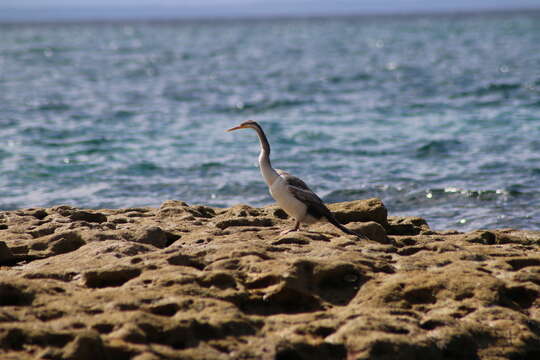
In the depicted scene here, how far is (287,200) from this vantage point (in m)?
8.59

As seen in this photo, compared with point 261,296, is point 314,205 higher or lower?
higher

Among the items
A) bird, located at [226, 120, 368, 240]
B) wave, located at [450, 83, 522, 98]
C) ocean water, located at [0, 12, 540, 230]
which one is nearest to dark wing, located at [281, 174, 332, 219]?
bird, located at [226, 120, 368, 240]

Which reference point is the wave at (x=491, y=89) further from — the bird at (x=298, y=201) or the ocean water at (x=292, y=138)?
the bird at (x=298, y=201)

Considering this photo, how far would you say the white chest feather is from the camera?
850 cm

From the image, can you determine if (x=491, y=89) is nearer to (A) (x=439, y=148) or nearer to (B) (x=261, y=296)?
(A) (x=439, y=148)

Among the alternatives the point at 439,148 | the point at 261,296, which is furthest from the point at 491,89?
the point at 261,296

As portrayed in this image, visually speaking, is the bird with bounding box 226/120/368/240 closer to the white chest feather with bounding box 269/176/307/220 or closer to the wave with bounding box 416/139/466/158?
the white chest feather with bounding box 269/176/307/220

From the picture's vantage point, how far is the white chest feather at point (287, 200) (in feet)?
27.9

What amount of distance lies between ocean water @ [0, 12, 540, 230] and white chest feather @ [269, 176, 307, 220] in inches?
149

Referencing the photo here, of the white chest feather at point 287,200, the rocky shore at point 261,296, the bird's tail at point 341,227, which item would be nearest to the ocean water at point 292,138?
the bird's tail at point 341,227

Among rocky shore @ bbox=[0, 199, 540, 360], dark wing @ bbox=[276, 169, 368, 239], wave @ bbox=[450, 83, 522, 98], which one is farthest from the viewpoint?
wave @ bbox=[450, 83, 522, 98]

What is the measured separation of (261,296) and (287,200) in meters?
2.42

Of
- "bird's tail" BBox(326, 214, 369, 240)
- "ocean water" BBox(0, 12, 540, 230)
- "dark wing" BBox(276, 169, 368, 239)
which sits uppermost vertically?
"dark wing" BBox(276, 169, 368, 239)

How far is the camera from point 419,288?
6.40 m
